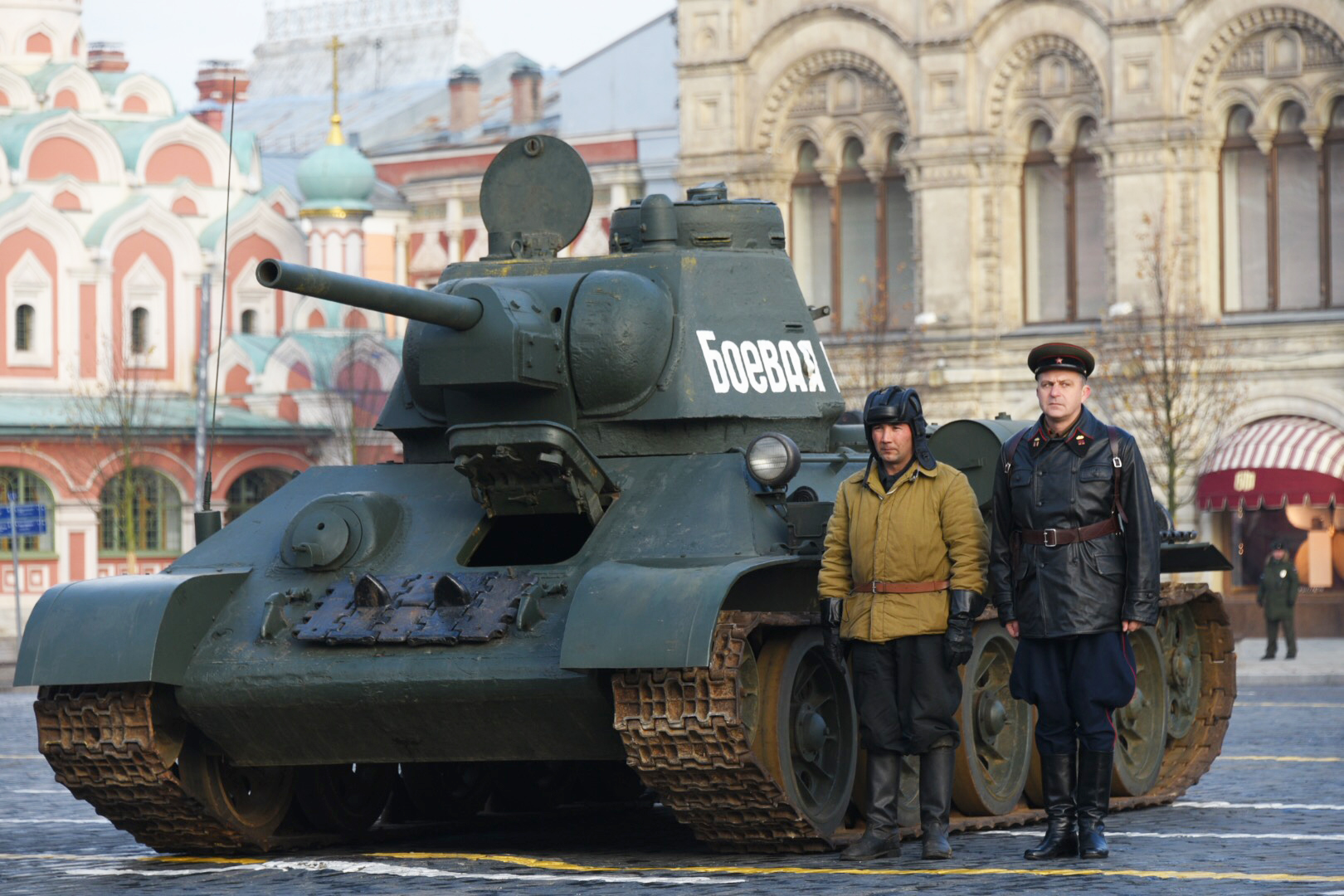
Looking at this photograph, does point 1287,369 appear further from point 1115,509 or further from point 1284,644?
point 1115,509

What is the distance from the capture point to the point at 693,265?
12.9 meters

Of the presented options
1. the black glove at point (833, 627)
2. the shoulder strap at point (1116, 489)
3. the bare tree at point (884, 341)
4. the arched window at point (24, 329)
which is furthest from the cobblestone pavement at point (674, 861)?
the arched window at point (24, 329)

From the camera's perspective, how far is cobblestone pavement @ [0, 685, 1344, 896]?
10.1 m

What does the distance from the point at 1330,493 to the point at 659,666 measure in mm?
28095

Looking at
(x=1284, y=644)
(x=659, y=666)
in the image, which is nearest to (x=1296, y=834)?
(x=659, y=666)

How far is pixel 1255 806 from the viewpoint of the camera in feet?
43.4

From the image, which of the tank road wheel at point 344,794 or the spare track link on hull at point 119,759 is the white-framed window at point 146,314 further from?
the spare track link on hull at point 119,759

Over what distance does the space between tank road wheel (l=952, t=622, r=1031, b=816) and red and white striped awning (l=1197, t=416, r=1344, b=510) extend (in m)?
25.1

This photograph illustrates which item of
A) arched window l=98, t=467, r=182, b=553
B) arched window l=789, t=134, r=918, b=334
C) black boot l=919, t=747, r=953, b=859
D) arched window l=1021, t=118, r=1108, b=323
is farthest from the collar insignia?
arched window l=98, t=467, r=182, b=553

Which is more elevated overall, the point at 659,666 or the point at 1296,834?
the point at 659,666

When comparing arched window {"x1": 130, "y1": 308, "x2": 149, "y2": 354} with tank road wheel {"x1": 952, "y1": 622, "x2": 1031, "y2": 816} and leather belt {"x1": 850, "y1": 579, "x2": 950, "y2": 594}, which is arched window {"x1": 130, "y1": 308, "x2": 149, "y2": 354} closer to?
A: tank road wheel {"x1": 952, "y1": 622, "x2": 1031, "y2": 816}

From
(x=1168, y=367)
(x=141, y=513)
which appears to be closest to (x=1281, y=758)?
(x=1168, y=367)

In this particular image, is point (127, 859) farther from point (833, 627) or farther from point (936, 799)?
point (936, 799)

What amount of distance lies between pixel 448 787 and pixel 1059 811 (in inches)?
155
